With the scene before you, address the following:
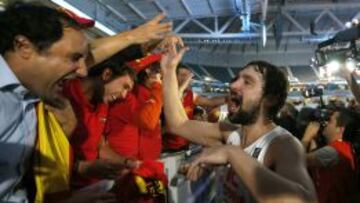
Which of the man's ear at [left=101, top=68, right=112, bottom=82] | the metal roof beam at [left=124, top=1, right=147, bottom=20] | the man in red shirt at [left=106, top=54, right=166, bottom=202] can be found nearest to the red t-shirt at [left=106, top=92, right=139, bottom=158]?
the man in red shirt at [left=106, top=54, right=166, bottom=202]

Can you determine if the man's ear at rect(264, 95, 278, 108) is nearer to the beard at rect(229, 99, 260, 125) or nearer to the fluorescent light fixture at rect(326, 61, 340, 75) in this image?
the beard at rect(229, 99, 260, 125)

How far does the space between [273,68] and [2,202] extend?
1836 mm

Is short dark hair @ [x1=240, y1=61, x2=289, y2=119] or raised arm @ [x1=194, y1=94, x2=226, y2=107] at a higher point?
short dark hair @ [x1=240, y1=61, x2=289, y2=119]

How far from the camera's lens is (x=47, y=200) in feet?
6.08

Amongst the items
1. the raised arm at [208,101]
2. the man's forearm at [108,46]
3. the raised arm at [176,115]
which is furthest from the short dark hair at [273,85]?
the raised arm at [208,101]

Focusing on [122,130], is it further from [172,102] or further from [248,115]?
[248,115]

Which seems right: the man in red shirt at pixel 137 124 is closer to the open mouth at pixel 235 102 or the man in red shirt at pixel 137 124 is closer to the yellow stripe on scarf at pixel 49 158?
the open mouth at pixel 235 102

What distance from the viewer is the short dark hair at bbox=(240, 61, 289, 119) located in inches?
112

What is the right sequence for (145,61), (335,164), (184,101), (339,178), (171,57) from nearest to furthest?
(171,57) → (145,61) → (335,164) → (339,178) → (184,101)

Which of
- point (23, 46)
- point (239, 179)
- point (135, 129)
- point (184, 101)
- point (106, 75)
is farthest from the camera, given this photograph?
point (184, 101)

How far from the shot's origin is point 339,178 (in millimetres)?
4238

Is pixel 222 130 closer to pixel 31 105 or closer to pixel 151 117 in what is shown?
pixel 151 117

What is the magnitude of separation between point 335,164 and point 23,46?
3100mm

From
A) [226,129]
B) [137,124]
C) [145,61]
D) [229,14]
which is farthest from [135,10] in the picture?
[226,129]
